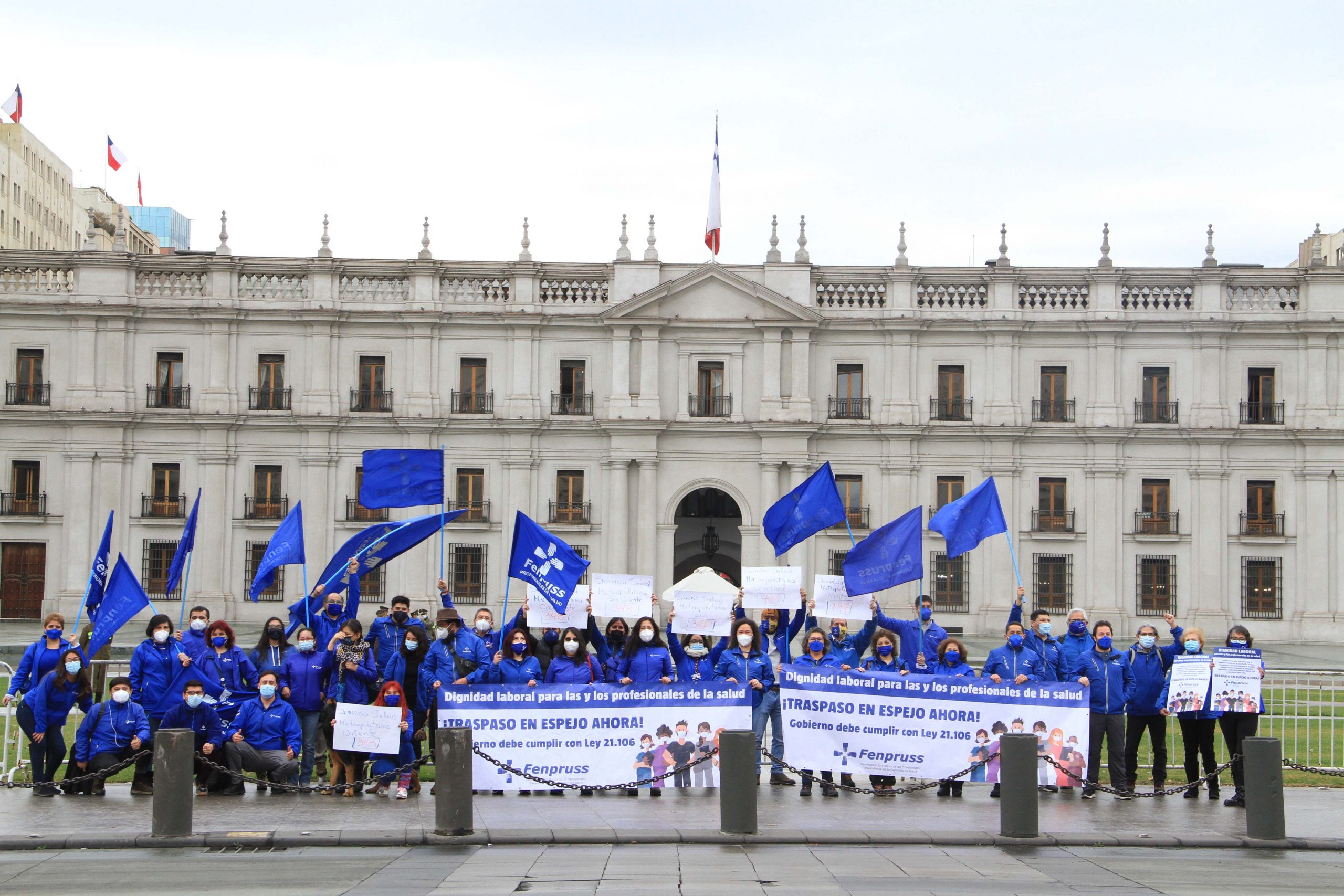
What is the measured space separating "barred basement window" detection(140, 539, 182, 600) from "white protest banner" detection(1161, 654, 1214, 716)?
32.3 meters

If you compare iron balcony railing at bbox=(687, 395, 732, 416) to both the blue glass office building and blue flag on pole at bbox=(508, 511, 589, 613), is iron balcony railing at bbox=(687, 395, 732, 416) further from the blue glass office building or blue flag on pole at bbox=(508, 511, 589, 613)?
the blue glass office building

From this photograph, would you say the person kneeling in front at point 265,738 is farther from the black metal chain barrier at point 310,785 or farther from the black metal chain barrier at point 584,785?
the black metal chain barrier at point 584,785

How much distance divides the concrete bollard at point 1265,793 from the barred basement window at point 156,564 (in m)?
33.9

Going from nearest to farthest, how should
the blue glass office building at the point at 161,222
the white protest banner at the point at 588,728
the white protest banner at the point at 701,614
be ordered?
the white protest banner at the point at 588,728 → the white protest banner at the point at 701,614 → the blue glass office building at the point at 161,222

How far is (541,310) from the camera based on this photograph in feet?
135

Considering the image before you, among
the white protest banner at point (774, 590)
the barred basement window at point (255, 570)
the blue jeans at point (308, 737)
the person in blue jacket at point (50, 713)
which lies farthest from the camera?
the barred basement window at point (255, 570)

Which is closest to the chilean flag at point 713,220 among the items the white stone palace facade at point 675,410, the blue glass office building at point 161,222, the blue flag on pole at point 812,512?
the white stone palace facade at point 675,410

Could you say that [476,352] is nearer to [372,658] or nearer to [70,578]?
[70,578]

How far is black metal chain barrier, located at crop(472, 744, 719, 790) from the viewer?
1363 cm

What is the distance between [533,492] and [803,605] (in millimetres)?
24631

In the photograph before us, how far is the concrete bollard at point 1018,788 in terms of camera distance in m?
12.3

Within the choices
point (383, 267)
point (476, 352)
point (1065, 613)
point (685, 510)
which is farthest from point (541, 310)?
point (1065, 613)

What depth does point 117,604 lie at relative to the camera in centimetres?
1664

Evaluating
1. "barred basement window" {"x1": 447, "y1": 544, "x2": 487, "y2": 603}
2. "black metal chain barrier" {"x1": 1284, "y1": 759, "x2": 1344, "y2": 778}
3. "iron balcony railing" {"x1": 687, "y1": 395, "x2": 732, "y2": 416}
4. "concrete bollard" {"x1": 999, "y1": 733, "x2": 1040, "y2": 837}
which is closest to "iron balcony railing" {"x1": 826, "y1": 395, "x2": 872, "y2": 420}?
"iron balcony railing" {"x1": 687, "y1": 395, "x2": 732, "y2": 416}
